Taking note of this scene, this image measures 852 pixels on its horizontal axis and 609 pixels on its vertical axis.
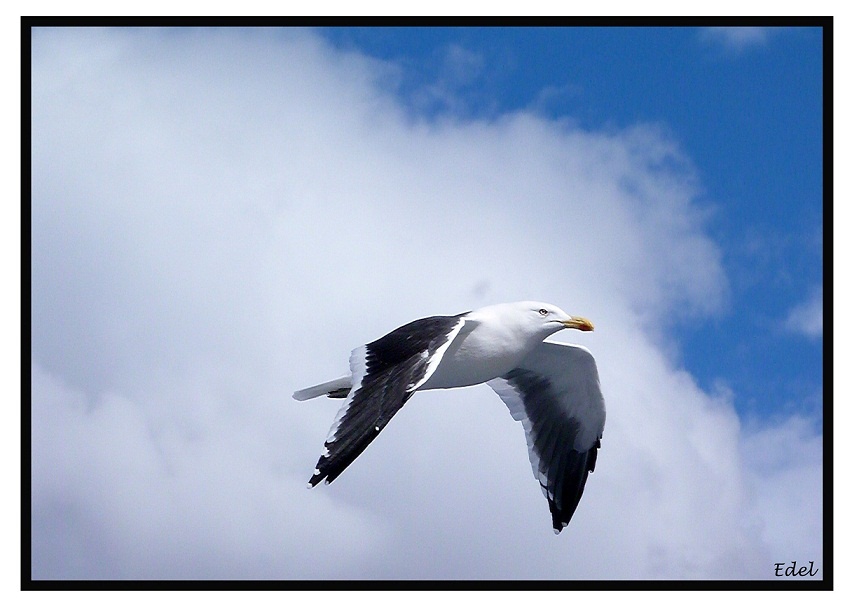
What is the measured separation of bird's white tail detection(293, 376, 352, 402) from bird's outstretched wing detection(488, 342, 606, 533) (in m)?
1.25

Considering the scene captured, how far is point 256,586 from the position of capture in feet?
21.4

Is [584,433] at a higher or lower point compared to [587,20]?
lower

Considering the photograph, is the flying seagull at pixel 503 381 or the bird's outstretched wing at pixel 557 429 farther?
the bird's outstretched wing at pixel 557 429

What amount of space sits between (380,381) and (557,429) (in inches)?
86.6

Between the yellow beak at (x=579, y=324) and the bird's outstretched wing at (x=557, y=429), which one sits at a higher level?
the yellow beak at (x=579, y=324)

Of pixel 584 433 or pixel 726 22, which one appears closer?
pixel 726 22

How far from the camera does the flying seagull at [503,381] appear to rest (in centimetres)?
571

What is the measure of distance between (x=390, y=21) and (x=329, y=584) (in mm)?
3345

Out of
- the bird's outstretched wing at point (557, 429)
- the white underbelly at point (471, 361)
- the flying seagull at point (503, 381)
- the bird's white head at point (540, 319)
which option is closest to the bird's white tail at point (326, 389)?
the flying seagull at point (503, 381)

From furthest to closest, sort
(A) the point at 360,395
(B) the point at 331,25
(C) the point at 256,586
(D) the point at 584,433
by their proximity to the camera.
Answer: (D) the point at 584,433 → (B) the point at 331,25 → (C) the point at 256,586 → (A) the point at 360,395

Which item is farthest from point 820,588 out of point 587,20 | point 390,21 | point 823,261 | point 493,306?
point 390,21

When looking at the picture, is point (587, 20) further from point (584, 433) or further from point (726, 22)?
point (584, 433)

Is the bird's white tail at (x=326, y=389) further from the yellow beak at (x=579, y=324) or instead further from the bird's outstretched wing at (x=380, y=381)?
the yellow beak at (x=579, y=324)

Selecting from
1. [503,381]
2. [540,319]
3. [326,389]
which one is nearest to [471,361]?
[540,319]
